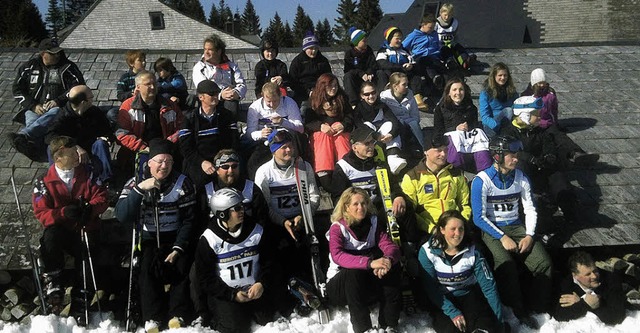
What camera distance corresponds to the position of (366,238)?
17.3 ft

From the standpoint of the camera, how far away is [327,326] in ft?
16.8

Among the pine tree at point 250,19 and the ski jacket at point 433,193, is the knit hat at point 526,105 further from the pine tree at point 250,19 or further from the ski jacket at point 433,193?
the pine tree at point 250,19

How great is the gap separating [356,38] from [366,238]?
4248 millimetres

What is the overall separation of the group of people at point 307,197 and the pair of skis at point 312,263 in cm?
5

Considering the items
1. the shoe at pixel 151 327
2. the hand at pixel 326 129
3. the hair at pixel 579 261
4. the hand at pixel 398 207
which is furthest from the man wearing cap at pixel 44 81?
the hair at pixel 579 261

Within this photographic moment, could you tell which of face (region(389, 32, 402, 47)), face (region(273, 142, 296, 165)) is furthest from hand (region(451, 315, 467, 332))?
face (region(389, 32, 402, 47))

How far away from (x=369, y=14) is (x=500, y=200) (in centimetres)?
5312

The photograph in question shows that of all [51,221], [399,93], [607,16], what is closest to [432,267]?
[399,93]

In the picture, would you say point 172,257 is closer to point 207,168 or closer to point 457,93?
point 207,168

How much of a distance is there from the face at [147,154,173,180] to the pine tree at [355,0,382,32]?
53.0m

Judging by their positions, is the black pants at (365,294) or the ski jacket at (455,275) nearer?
the black pants at (365,294)

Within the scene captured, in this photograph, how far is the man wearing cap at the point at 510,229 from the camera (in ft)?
18.4

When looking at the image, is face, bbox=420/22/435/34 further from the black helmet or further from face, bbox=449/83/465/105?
the black helmet

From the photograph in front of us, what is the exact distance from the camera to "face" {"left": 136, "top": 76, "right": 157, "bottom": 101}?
6.41 meters
